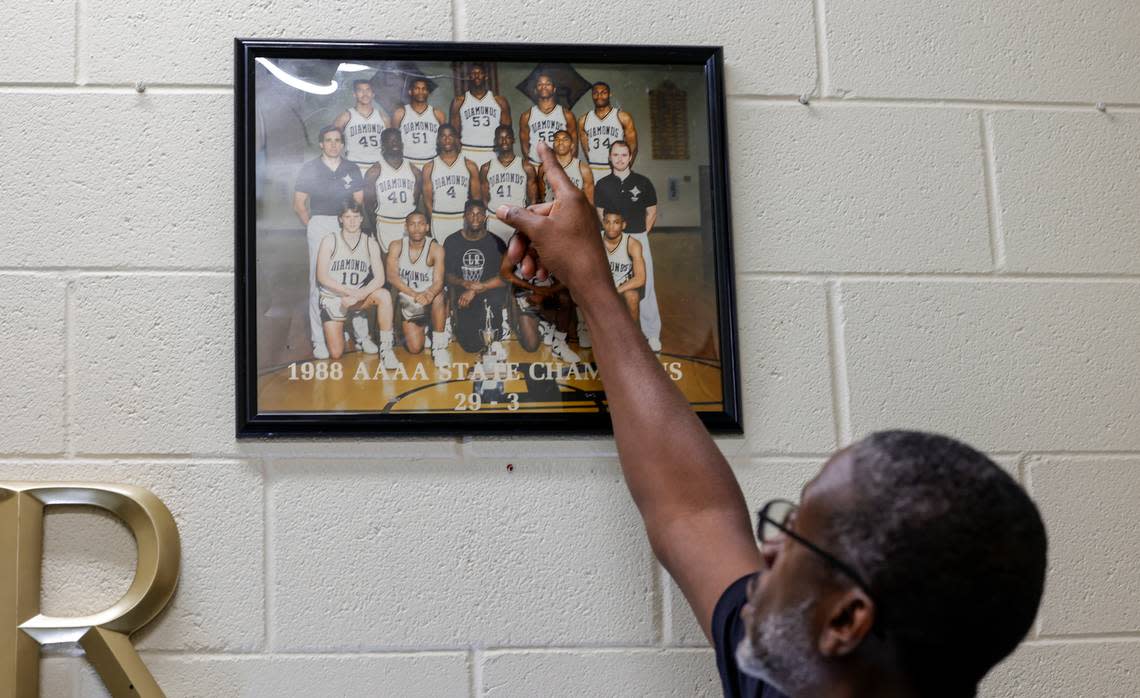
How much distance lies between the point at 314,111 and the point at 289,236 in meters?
0.21

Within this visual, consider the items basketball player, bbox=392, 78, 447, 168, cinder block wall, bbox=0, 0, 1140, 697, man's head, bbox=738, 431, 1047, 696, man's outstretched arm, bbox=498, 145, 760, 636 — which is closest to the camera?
man's head, bbox=738, 431, 1047, 696

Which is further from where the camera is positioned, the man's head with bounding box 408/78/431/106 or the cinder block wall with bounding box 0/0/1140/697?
the man's head with bounding box 408/78/431/106

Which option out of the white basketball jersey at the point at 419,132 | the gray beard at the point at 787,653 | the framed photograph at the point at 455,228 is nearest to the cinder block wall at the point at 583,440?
the framed photograph at the point at 455,228

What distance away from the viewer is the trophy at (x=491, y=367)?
1656 mm

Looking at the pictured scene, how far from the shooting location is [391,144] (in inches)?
66.7

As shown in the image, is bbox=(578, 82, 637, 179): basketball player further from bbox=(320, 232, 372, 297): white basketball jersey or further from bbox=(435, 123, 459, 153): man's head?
bbox=(320, 232, 372, 297): white basketball jersey

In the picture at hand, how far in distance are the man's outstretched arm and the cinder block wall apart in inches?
5.4

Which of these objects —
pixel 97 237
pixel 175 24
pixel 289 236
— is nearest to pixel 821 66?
pixel 289 236

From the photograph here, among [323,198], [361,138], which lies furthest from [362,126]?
[323,198]

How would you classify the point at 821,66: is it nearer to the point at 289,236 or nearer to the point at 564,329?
the point at 564,329

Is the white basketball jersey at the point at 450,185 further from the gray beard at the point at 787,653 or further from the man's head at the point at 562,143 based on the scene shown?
the gray beard at the point at 787,653

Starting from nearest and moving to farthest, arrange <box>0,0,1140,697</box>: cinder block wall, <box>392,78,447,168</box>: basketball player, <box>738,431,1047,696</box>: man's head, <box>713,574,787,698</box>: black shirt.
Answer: <box>738,431,1047,696</box>: man's head < <box>713,574,787,698</box>: black shirt < <box>0,0,1140,697</box>: cinder block wall < <box>392,78,447,168</box>: basketball player

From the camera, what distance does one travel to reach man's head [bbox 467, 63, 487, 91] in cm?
171

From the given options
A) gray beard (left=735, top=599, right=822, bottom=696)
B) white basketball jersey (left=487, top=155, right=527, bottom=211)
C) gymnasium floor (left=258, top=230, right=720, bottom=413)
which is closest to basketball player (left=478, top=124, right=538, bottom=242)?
white basketball jersey (left=487, top=155, right=527, bottom=211)
